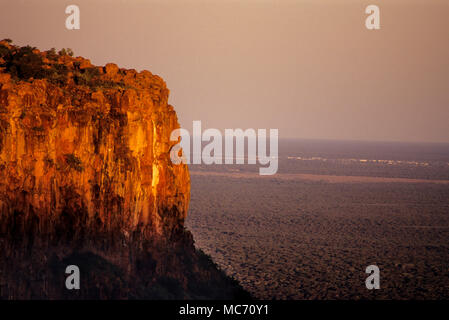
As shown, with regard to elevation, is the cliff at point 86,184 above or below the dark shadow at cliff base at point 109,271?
above

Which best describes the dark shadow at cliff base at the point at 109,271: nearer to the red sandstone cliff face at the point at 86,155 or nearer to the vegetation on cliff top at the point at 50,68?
the red sandstone cliff face at the point at 86,155

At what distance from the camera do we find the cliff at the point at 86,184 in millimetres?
17406

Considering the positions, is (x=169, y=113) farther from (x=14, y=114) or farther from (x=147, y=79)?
(x=14, y=114)

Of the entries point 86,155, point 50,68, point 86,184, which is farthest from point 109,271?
point 50,68

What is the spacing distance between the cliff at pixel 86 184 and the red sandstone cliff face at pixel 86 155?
4 cm

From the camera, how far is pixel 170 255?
21.3m

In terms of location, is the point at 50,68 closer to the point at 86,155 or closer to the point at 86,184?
the point at 86,155

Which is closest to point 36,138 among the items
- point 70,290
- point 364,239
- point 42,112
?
point 42,112

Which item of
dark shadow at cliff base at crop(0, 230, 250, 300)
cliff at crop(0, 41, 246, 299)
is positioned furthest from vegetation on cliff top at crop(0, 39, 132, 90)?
dark shadow at cliff base at crop(0, 230, 250, 300)

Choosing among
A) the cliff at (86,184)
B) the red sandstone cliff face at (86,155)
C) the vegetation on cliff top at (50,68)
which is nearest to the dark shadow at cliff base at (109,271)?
the cliff at (86,184)

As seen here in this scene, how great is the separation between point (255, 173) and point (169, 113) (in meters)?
102

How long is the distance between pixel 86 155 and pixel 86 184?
1119 millimetres

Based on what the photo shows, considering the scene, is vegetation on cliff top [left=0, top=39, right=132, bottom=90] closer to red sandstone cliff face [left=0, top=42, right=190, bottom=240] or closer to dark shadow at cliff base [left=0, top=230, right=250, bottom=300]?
red sandstone cliff face [left=0, top=42, right=190, bottom=240]

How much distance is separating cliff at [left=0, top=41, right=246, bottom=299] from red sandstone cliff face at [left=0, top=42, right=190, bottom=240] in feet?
0.12
